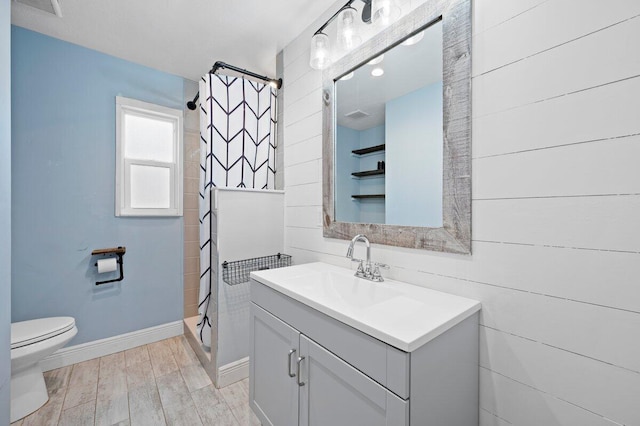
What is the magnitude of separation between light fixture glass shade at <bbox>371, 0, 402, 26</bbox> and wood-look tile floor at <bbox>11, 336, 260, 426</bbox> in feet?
7.27

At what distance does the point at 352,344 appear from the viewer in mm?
858

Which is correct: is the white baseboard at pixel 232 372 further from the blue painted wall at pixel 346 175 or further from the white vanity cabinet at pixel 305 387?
the blue painted wall at pixel 346 175

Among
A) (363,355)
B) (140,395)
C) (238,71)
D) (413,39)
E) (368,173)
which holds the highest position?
(238,71)

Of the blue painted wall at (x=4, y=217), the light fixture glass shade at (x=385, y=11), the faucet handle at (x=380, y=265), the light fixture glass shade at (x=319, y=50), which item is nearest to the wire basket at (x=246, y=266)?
the faucet handle at (x=380, y=265)

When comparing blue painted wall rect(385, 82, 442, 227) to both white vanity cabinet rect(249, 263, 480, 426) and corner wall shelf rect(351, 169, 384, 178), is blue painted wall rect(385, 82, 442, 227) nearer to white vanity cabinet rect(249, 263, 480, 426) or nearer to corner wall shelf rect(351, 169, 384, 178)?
corner wall shelf rect(351, 169, 384, 178)

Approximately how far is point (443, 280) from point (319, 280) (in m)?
0.61

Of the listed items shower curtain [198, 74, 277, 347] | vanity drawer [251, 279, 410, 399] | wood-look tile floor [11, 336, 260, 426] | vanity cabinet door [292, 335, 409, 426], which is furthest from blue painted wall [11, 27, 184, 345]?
vanity cabinet door [292, 335, 409, 426]

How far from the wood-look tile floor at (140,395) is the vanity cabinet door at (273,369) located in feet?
0.95

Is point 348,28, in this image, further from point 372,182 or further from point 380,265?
point 380,265

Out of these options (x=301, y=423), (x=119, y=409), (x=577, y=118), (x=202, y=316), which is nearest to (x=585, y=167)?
(x=577, y=118)

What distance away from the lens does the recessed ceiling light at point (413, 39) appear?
3.91ft

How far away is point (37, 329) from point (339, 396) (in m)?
1.99

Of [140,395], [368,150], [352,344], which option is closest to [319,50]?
[368,150]

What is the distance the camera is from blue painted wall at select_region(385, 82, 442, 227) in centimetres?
114
